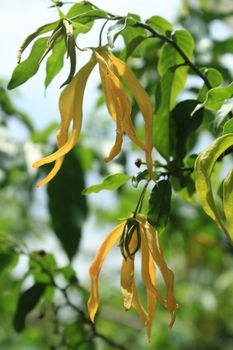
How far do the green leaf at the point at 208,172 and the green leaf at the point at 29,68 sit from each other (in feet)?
0.61

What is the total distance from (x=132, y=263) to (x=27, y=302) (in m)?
0.42

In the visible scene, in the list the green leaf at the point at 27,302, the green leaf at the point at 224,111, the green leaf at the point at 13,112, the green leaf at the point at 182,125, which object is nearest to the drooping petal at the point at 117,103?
the green leaf at the point at 224,111

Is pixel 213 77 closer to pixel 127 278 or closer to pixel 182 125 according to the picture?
pixel 182 125

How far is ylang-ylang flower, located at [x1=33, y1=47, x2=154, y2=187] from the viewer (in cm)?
53

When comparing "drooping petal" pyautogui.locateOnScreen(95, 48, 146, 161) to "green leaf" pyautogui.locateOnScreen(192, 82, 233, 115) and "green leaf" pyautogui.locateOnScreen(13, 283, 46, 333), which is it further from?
"green leaf" pyautogui.locateOnScreen(13, 283, 46, 333)

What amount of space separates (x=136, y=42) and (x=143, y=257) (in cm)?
24

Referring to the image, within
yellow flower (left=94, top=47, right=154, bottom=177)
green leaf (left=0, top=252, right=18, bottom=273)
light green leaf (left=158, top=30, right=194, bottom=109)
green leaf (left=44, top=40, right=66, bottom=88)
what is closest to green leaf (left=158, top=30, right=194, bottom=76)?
light green leaf (left=158, top=30, right=194, bottom=109)

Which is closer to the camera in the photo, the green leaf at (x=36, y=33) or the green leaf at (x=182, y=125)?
the green leaf at (x=36, y=33)

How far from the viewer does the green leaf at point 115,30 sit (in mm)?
600

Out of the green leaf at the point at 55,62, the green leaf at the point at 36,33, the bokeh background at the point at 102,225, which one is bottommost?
the bokeh background at the point at 102,225

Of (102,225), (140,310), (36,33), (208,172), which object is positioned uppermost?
(36,33)

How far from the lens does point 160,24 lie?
2.53 feet

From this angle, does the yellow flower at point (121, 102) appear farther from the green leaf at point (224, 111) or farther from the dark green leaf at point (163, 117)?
the dark green leaf at point (163, 117)

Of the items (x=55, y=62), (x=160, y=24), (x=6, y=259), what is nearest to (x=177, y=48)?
(x=160, y=24)
